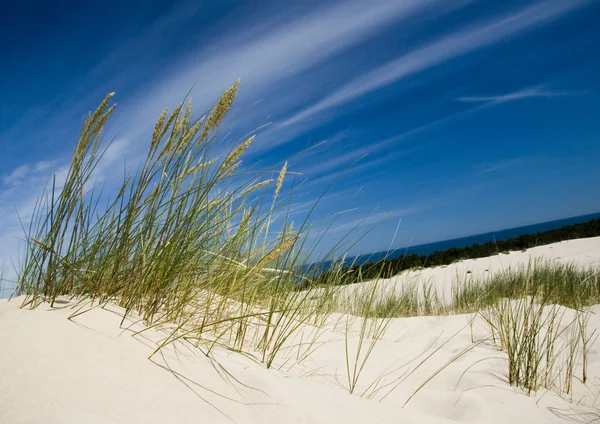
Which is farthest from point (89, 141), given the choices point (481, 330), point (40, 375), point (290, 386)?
point (481, 330)

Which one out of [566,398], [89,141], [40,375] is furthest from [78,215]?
[566,398]

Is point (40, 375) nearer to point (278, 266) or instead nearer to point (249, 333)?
point (249, 333)

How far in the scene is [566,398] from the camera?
205 centimetres

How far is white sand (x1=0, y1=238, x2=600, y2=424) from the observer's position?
3.10ft

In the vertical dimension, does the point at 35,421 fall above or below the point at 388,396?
above

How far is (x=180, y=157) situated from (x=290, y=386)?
1.21m

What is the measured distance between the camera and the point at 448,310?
5473 mm

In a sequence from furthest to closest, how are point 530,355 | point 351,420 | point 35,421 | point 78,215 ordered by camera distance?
point 530,355, point 78,215, point 351,420, point 35,421

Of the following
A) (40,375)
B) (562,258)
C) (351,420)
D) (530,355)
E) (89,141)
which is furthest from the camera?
(562,258)

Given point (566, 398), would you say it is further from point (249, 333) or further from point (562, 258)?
point (562, 258)

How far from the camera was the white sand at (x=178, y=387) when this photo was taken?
94 cm

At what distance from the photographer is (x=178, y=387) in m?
1.12

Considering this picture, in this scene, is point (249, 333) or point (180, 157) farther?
point (249, 333)

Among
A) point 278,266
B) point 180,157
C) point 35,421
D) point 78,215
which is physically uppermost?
point 180,157
